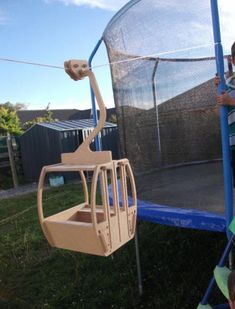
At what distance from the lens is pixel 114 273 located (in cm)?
307

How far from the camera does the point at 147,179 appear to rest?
132 inches

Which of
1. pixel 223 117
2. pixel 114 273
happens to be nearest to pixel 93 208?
pixel 223 117

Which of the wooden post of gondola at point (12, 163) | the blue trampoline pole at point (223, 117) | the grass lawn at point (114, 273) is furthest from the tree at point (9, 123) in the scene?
the blue trampoline pole at point (223, 117)

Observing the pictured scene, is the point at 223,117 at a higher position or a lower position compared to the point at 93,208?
higher

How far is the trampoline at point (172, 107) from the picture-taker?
8.08 ft

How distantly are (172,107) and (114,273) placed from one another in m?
1.60

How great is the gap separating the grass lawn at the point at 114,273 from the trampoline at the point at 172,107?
1.94 feet

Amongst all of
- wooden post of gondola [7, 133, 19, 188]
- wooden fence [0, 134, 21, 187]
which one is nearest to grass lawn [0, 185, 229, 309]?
wooden post of gondola [7, 133, 19, 188]

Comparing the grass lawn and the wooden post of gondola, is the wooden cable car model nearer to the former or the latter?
the grass lawn

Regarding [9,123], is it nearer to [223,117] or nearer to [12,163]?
[12,163]

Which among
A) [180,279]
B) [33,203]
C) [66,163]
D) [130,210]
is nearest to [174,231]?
[180,279]

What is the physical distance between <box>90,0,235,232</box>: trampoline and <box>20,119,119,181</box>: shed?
5.44 metres

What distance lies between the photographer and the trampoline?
2.46m

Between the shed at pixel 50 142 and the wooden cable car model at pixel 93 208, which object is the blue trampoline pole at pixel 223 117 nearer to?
the wooden cable car model at pixel 93 208
